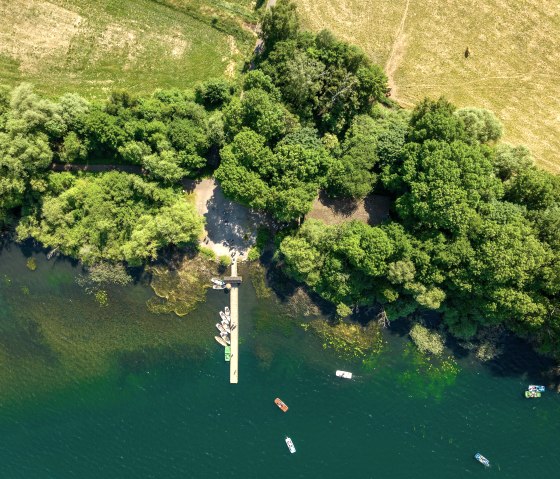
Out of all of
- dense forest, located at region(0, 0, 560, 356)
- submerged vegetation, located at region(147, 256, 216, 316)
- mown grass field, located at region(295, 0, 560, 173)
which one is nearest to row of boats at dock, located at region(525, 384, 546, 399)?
dense forest, located at region(0, 0, 560, 356)

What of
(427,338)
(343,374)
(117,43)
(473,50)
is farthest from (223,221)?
(473,50)

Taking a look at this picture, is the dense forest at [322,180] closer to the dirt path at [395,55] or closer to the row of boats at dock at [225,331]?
the dirt path at [395,55]

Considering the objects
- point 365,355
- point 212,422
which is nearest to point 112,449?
point 212,422

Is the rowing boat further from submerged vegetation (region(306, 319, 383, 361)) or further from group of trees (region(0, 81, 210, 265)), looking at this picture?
group of trees (region(0, 81, 210, 265))

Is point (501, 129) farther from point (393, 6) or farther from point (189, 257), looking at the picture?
point (189, 257)

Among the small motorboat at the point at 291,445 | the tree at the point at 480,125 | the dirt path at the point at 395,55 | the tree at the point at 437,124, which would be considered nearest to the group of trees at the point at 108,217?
the tree at the point at 437,124

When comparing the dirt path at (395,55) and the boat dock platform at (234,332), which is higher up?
the dirt path at (395,55)
